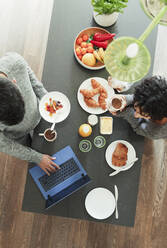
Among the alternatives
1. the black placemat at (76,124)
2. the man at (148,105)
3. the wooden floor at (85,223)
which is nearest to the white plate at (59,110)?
the black placemat at (76,124)

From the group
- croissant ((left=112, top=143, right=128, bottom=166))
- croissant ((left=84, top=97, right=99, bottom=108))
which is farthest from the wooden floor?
croissant ((left=84, top=97, right=99, bottom=108))

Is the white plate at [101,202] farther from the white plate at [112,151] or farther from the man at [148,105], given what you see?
the man at [148,105]

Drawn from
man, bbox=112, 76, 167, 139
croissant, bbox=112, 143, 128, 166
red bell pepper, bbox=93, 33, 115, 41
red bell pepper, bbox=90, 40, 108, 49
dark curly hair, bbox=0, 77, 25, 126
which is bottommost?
croissant, bbox=112, 143, 128, 166

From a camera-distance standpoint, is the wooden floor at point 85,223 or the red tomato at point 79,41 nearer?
the red tomato at point 79,41

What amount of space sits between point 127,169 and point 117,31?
88cm

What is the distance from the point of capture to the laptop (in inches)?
48.5

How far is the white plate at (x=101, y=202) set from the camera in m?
1.25

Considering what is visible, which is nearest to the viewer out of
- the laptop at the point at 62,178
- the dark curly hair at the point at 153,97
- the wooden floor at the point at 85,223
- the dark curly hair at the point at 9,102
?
the dark curly hair at the point at 9,102

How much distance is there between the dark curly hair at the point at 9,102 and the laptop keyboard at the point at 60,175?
43 cm

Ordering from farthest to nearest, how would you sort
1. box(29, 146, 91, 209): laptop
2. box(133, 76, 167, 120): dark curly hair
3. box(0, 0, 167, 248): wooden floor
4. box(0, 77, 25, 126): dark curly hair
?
box(0, 0, 167, 248): wooden floor, box(29, 146, 91, 209): laptop, box(133, 76, 167, 120): dark curly hair, box(0, 77, 25, 126): dark curly hair

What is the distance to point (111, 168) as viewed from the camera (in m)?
1.27

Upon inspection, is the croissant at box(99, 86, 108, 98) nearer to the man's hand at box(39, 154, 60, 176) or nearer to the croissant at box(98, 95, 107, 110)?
the croissant at box(98, 95, 107, 110)

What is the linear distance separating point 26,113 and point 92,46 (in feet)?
1.89

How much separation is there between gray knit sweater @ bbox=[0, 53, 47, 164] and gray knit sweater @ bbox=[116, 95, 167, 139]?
1.71 feet
